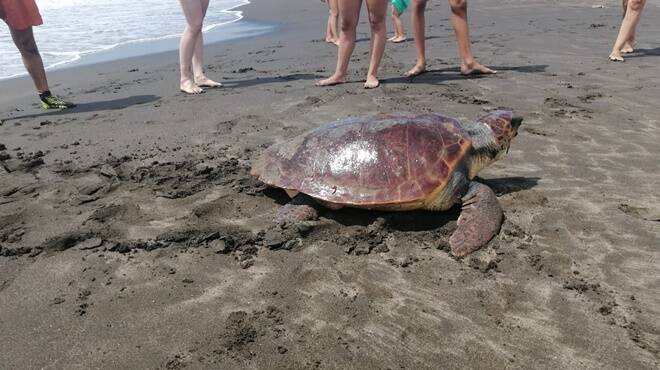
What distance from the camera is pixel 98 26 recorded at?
35.8 ft

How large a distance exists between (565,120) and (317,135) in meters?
2.43

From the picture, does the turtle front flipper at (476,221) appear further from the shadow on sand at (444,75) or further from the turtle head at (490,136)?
the shadow on sand at (444,75)

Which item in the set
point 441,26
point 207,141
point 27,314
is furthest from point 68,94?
point 441,26

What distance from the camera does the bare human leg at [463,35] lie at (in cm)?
536

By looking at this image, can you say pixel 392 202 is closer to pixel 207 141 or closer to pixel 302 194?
pixel 302 194

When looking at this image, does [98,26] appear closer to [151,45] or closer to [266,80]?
[151,45]

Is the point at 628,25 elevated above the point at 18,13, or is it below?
below

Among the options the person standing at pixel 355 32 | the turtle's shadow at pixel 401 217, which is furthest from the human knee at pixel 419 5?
the turtle's shadow at pixel 401 217

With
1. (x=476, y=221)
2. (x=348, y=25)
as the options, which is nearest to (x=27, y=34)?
(x=348, y=25)

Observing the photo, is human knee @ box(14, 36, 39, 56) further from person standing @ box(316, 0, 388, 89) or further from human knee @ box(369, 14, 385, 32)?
human knee @ box(369, 14, 385, 32)

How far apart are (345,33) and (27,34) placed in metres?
A: 3.33

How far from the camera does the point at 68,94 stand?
5.92 m

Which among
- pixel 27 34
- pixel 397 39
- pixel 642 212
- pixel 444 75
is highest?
pixel 27 34

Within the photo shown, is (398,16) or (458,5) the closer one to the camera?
(458,5)
